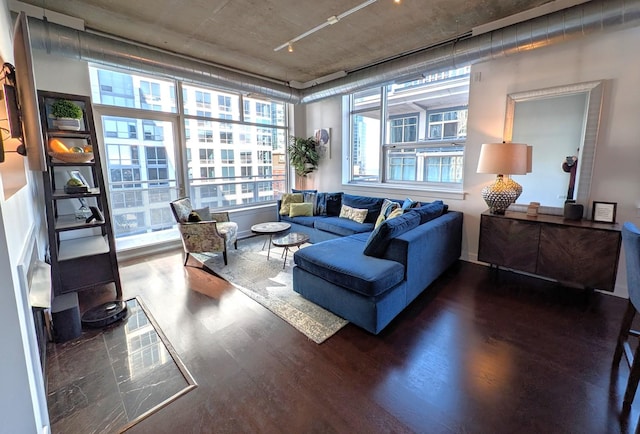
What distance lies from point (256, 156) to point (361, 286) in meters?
4.12

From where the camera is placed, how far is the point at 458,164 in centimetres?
419

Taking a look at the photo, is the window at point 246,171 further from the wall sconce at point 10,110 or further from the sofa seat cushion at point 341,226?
the wall sconce at point 10,110

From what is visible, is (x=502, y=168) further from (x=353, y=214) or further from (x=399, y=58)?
(x=353, y=214)

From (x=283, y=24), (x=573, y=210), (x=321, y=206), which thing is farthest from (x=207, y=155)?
(x=573, y=210)

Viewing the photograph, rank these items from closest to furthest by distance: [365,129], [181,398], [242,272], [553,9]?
[181,398], [553,9], [242,272], [365,129]

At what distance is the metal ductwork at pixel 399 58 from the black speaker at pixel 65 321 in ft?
8.31

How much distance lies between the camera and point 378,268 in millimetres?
2451

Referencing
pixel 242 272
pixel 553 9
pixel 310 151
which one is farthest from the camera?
pixel 310 151

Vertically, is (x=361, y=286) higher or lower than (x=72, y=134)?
lower

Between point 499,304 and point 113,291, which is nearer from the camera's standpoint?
point 499,304

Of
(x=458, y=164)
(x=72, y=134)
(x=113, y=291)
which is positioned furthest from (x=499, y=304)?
(x=72, y=134)

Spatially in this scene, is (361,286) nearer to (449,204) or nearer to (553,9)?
(449,204)

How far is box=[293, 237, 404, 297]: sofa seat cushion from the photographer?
2.33 m

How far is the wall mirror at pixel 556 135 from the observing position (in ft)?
9.94
